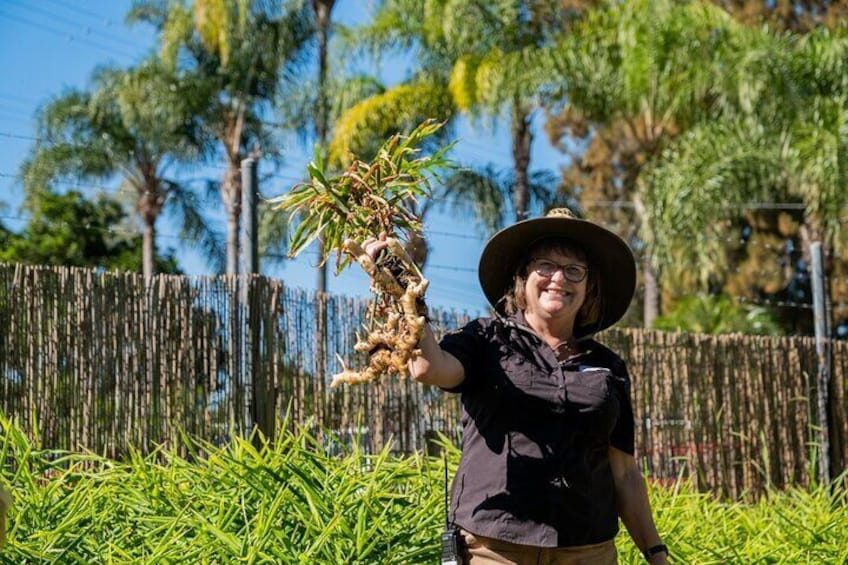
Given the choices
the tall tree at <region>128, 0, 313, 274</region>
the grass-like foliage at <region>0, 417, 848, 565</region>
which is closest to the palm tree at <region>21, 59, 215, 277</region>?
the tall tree at <region>128, 0, 313, 274</region>

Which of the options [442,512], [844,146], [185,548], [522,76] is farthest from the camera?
[522,76]

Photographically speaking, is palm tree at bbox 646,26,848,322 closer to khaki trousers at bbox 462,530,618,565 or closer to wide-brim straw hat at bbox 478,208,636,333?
wide-brim straw hat at bbox 478,208,636,333

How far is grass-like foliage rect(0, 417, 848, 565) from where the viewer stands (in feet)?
10.7

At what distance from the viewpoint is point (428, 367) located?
7.63ft

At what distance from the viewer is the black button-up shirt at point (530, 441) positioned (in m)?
2.53

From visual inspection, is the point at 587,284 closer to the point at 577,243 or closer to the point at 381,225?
the point at 577,243

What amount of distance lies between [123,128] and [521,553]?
64.7 feet

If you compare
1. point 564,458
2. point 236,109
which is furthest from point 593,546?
point 236,109

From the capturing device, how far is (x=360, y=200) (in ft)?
8.62

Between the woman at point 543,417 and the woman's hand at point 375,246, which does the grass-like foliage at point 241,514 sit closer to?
the woman at point 543,417

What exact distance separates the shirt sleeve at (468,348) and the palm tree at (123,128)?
17924mm

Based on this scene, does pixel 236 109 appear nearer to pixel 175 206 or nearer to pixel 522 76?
pixel 175 206

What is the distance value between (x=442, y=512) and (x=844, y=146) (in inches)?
401

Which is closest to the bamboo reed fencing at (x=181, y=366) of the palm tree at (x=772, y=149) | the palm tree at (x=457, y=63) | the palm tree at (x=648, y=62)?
the palm tree at (x=772, y=149)
